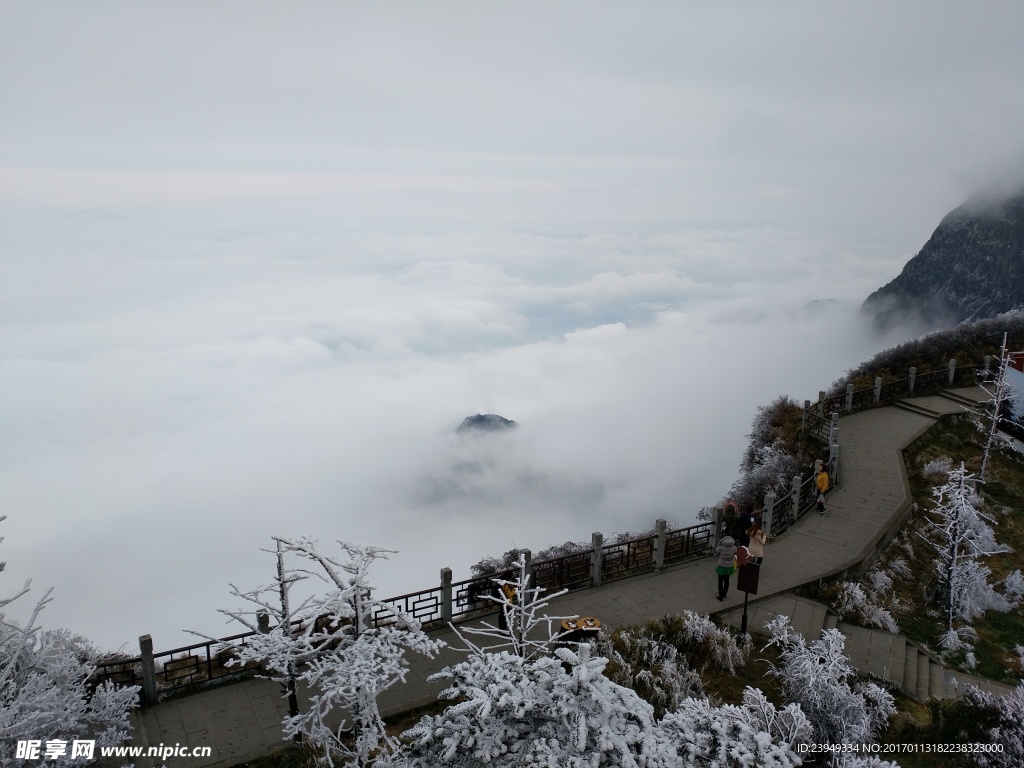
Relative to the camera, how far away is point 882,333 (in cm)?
11831

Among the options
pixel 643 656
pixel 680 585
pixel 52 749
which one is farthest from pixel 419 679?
pixel 680 585

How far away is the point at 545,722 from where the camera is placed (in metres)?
6.83

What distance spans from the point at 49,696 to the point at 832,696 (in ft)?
41.9

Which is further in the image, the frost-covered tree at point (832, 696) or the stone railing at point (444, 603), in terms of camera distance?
the stone railing at point (444, 603)

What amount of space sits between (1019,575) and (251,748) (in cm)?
2230

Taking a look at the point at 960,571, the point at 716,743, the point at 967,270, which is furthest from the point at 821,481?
the point at 967,270

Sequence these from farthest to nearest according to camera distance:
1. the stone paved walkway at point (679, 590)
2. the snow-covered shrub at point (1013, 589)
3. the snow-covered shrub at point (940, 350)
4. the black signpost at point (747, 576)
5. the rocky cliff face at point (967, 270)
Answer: the rocky cliff face at point (967, 270) → the snow-covered shrub at point (940, 350) → the snow-covered shrub at point (1013, 589) → the black signpost at point (747, 576) → the stone paved walkway at point (679, 590)

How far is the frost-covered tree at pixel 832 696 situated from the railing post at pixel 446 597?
7.44m

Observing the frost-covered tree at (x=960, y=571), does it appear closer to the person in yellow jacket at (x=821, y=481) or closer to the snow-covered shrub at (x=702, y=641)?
the person in yellow jacket at (x=821, y=481)

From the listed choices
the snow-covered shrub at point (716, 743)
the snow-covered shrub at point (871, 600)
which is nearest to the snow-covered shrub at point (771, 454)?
the snow-covered shrub at point (871, 600)

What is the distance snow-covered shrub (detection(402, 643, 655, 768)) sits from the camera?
645 cm

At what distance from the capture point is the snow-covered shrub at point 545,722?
6449mm

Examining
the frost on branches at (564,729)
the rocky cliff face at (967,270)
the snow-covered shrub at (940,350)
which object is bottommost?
the frost on branches at (564,729)

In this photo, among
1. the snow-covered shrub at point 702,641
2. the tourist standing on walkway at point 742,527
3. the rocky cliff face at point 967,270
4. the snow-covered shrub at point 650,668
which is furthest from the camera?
the rocky cliff face at point 967,270
